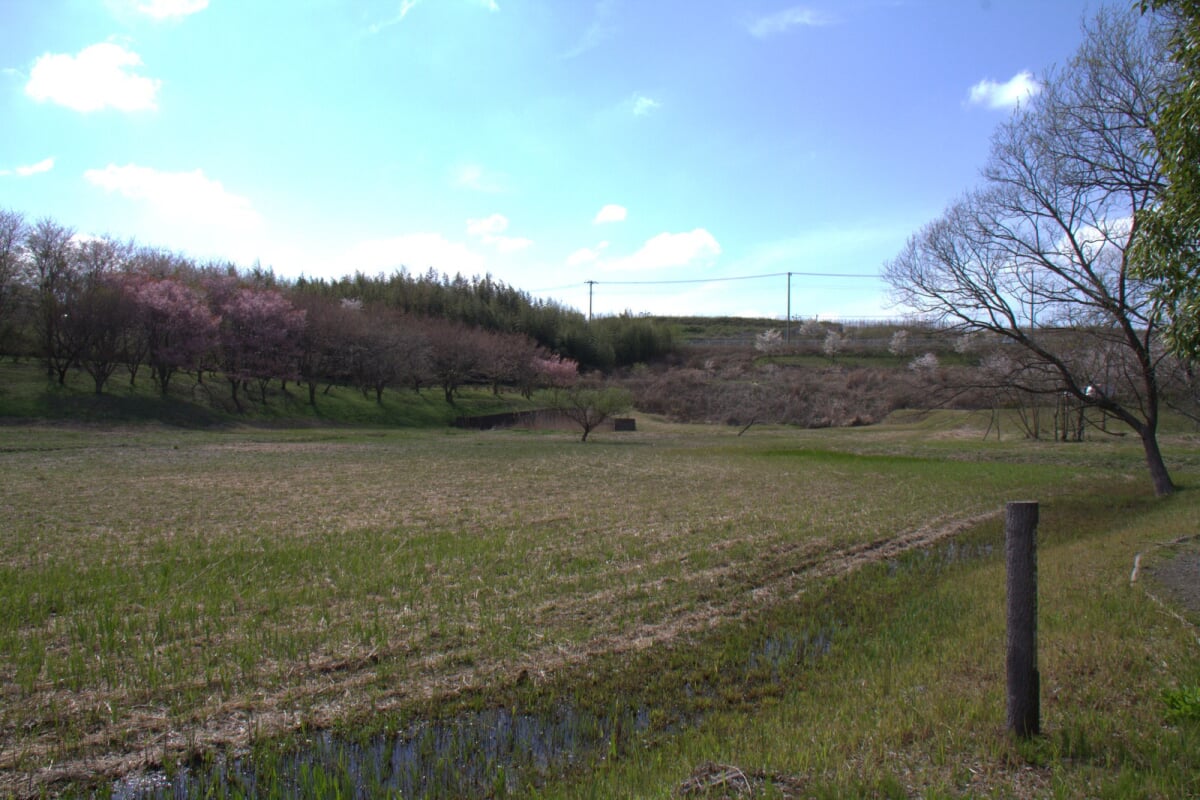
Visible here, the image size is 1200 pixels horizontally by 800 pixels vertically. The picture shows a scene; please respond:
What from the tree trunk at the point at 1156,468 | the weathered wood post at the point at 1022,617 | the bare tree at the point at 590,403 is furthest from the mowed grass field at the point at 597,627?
the bare tree at the point at 590,403

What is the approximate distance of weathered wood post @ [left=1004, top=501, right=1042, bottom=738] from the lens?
4477 mm

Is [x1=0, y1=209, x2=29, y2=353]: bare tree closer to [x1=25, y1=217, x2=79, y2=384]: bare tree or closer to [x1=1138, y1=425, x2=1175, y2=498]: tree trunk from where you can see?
[x1=25, y1=217, x2=79, y2=384]: bare tree

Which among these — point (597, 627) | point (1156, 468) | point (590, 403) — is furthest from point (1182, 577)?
point (590, 403)

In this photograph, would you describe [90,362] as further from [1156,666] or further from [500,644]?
[1156,666]

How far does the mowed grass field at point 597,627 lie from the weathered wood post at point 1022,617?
0.26m

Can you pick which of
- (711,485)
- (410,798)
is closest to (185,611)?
(410,798)

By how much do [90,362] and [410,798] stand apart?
5351 cm

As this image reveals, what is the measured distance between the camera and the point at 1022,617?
452 cm

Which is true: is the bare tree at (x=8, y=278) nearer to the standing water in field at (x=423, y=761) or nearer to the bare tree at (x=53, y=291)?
the bare tree at (x=53, y=291)

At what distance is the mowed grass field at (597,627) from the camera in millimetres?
4633

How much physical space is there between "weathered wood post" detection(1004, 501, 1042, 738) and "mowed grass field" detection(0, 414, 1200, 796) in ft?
0.85

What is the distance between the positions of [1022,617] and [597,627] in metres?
4.27

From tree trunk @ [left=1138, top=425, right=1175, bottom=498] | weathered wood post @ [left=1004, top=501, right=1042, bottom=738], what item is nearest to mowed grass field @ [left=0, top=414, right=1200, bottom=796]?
weathered wood post @ [left=1004, top=501, right=1042, bottom=738]

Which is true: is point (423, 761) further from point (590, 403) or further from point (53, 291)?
point (53, 291)
